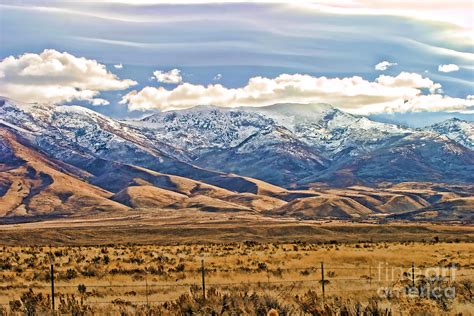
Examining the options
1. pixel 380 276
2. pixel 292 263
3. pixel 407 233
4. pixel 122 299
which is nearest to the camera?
pixel 122 299

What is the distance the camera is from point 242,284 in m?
29.4

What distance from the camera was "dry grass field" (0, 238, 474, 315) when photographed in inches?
766

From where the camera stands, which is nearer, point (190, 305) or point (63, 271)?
point (190, 305)

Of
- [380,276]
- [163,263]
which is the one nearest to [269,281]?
[380,276]

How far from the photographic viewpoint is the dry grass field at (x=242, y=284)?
19.5 meters

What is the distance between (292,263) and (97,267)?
11534mm

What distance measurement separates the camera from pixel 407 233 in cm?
11800

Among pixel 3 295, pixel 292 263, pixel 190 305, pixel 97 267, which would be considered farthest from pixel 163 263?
pixel 190 305

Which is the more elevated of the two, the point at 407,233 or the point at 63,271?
the point at 63,271

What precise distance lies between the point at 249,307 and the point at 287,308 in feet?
3.49

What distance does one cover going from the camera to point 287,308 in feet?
60.8

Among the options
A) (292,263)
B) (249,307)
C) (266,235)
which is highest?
(249,307)

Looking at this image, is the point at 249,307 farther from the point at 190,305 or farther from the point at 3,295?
the point at 3,295

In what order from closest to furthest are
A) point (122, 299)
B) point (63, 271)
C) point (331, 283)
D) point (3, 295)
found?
point (122, 299) < point (3, 295) < point (331, 283) < point (63, 271)
